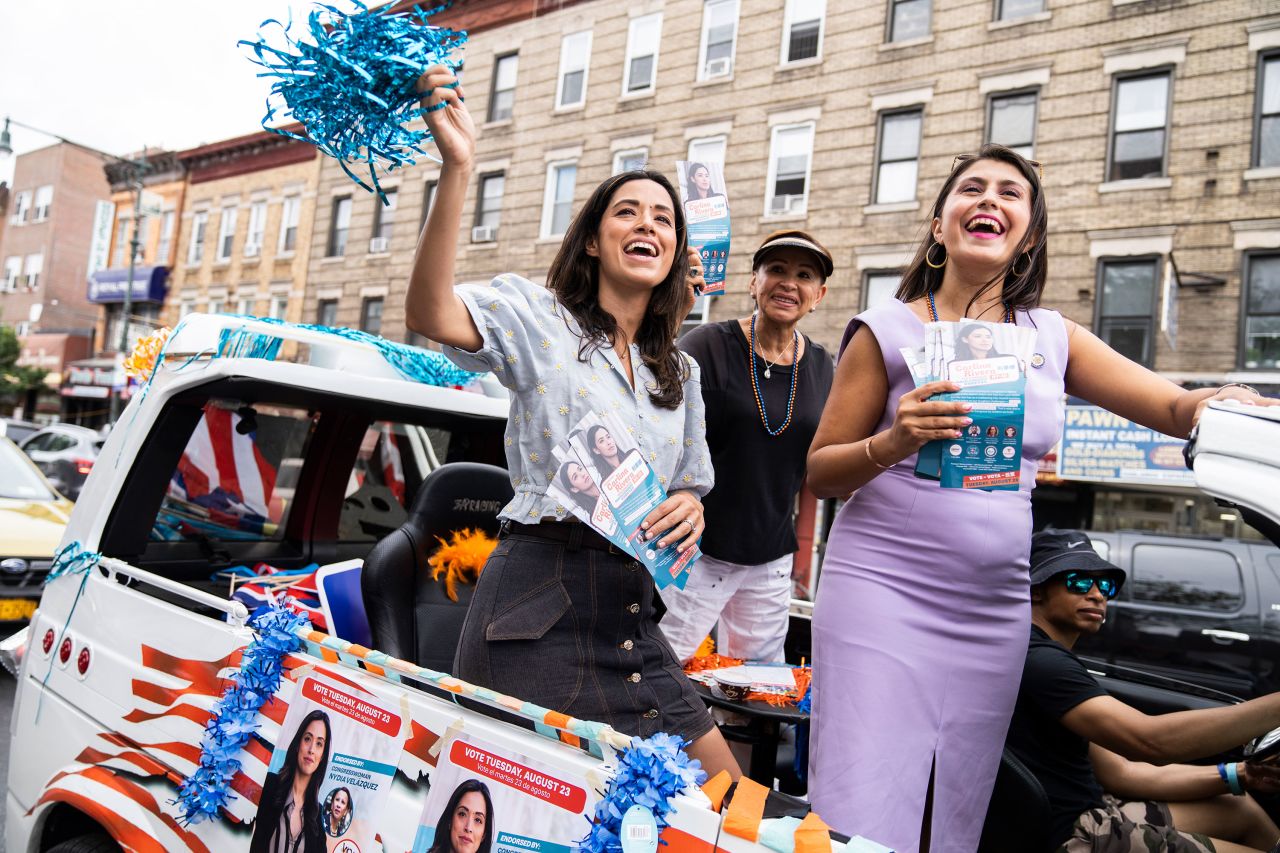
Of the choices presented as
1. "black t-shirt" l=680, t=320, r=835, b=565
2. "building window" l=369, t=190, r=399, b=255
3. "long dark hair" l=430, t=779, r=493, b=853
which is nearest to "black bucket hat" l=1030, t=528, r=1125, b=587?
"black t-shirt" l=680, t=320, r=835, b=565

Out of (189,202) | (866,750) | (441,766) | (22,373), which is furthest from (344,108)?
(22,373)

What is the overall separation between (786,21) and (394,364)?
48.0ft

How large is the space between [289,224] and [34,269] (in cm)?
2091

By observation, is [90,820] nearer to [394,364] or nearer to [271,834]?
[271,834]

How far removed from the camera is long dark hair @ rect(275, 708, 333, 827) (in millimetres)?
1812

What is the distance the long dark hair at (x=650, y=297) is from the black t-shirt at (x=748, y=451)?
44.0 inches

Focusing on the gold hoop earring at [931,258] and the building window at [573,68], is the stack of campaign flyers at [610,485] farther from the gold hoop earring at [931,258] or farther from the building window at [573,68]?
the building window at [573,68]

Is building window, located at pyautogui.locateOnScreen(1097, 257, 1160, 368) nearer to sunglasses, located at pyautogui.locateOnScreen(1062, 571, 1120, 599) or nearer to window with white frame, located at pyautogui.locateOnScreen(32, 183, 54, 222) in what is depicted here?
sunglasses, located at pyautogui.locateOnScreen(1062, 571, 1120, 599)

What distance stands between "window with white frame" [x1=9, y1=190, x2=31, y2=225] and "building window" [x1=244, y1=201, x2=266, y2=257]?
68.1ft

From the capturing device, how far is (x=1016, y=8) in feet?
44.3

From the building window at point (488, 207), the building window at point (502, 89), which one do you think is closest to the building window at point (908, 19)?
the building window at point (488, 207)

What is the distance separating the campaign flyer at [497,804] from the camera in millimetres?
1410

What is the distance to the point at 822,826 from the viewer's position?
4.07ft

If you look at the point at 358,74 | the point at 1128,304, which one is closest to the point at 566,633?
the point at 358,74
